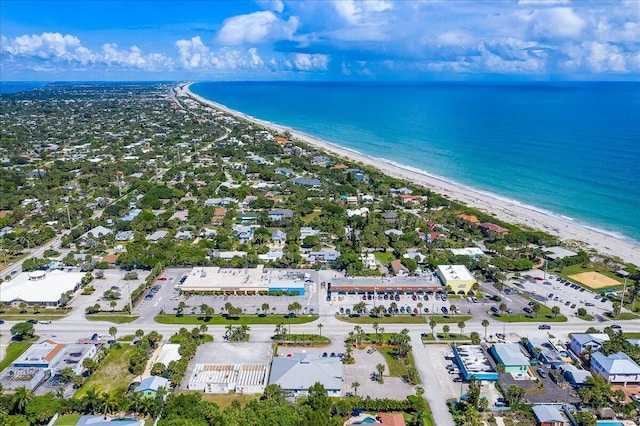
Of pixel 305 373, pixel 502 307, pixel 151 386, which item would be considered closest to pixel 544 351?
pixel 502 307

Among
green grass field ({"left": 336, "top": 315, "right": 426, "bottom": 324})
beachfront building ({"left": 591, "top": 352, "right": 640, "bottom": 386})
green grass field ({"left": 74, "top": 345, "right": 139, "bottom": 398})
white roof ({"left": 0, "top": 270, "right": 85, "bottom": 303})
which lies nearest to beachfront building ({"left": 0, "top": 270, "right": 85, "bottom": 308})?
white roof ({"left": 0, "top": 270, "right": 85, "bottom": 303})

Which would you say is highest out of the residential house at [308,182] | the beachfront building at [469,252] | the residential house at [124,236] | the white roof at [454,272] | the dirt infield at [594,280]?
the residential house at [124,236]

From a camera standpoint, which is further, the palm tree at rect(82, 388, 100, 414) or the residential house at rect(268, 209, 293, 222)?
the residential house at rect(268, 209, 293, 222)

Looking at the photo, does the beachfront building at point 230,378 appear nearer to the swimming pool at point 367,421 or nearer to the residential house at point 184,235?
the swimming pool at point 367,421

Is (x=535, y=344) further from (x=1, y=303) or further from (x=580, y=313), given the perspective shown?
(x=1, y=303)

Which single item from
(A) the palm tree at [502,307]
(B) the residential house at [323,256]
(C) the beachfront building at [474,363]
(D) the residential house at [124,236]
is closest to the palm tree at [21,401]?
(C) the beachfront building at [474,363]

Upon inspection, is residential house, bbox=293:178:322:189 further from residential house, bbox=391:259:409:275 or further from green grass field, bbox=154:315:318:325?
green grass field, bbox=154:315:318:325
